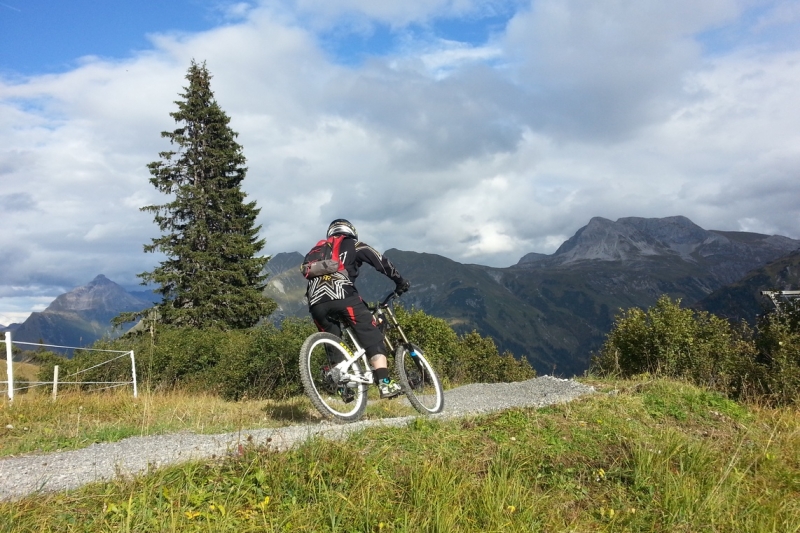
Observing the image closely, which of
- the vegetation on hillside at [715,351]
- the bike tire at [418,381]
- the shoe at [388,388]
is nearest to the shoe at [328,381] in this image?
the shoe at [388,388]

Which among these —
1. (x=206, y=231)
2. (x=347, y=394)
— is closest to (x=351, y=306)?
(x=347, y=394)

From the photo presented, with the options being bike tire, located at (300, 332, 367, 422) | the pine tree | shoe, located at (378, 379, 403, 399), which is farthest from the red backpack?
the pine tree

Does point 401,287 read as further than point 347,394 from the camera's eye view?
Yes

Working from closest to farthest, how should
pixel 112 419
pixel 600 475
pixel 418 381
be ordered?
1. pixel 600 475
2. pixel 418 381
3. pixel 112 419

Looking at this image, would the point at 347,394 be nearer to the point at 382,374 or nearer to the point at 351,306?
the point at 382,374

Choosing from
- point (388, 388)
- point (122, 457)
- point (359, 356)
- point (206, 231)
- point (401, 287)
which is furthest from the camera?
point (206, 231)

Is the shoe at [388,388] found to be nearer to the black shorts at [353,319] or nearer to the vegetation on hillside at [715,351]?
the black shorts at [353,319]

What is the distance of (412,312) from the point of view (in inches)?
965

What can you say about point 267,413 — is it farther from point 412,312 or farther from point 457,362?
point 457,362

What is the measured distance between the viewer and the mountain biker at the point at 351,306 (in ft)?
20.4

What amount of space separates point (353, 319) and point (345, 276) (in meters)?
0.54

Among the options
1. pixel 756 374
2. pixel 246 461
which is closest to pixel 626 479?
pixel 246 461

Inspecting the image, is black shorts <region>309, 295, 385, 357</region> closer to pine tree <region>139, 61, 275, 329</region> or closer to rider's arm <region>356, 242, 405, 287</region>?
rider's arm <region>356, 242, 405, 287</region>

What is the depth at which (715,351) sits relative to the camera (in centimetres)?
2062
